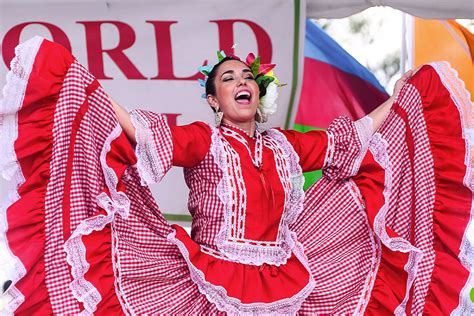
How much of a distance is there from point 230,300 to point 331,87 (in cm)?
236

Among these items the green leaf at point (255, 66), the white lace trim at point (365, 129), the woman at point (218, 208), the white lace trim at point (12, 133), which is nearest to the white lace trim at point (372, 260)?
the woman at point (218, 208)

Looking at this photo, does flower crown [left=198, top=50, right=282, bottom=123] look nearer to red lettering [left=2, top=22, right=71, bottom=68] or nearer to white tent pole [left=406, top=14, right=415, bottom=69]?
red lettering [left=2, top=22, right=71, bottom=68]

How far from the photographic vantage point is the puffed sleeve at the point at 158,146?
8.80 feet

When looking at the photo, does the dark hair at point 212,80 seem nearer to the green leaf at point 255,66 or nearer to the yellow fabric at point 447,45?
the green leaf at point 255,66

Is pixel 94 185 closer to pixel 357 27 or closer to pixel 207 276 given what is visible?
pixel 207 276

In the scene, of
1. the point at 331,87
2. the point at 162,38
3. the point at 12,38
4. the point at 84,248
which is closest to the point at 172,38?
the point at 162,38

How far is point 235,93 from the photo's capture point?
2.96 m

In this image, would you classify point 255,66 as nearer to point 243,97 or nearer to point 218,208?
point 243,97

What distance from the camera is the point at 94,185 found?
8.64ft

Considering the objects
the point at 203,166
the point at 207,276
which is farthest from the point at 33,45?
the point at 207,276

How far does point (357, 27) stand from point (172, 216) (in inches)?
328

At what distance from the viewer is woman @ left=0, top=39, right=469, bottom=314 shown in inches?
102

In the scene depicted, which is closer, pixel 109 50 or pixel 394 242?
pixel 394 242

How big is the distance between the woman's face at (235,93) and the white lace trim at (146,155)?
375 mm
